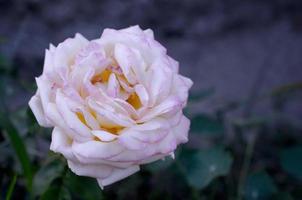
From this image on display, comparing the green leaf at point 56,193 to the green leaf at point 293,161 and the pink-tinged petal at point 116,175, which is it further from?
the green leaf at point 293,161

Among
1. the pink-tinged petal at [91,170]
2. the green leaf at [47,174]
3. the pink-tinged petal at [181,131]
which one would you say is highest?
the pink-tinged petal at [181,131]

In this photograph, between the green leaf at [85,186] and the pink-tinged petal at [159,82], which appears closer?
the pink-tinged petal at [159,82]

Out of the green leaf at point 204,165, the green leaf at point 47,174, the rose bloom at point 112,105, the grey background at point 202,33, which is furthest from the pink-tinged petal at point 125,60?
the grey background at point 202,33

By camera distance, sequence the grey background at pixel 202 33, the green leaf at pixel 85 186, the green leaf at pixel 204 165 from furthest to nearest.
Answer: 1. the grey background at pixel 202 33
2. the green leaf at pixel 204 165
3. the green leaf at pixel 85 186

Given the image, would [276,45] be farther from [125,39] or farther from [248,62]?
[125,39]

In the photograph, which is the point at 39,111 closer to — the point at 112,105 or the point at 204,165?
the point at 112,105

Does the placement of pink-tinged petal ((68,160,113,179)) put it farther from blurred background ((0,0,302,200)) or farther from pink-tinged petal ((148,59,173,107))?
blurred background ((0,0,302,200))

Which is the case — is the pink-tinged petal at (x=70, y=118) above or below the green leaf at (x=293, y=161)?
above
